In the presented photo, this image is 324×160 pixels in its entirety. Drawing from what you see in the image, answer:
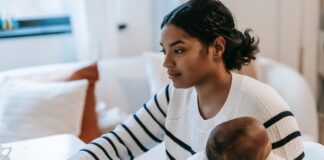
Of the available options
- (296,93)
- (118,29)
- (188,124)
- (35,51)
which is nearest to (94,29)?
(118,29)

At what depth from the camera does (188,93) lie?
132 cm

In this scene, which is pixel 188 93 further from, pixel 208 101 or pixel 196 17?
pixel 196 17

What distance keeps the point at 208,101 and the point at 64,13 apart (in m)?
1.68

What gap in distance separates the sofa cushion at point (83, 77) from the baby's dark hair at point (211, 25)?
3.69 feet

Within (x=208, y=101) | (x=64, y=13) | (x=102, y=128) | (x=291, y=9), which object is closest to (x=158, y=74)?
(x=102, y=128)

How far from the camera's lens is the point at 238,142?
3.00 feet

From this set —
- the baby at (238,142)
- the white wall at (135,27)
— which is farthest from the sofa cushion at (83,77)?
the baby at (238,142)

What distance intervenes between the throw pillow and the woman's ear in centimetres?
113

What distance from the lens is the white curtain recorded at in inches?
102

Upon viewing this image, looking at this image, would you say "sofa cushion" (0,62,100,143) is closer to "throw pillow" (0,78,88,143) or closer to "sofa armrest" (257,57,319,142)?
"throw pillow" (0,78,88,143)

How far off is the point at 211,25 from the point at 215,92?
0.56 ft

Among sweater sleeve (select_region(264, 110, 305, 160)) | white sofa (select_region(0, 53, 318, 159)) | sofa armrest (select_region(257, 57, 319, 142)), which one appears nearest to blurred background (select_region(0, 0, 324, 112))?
white sofa (select_region(0, 53, 318, 159))

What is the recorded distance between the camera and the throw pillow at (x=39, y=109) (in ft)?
6.92

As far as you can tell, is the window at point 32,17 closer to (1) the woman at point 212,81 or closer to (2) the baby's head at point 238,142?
(1) the woman at point 212,81
